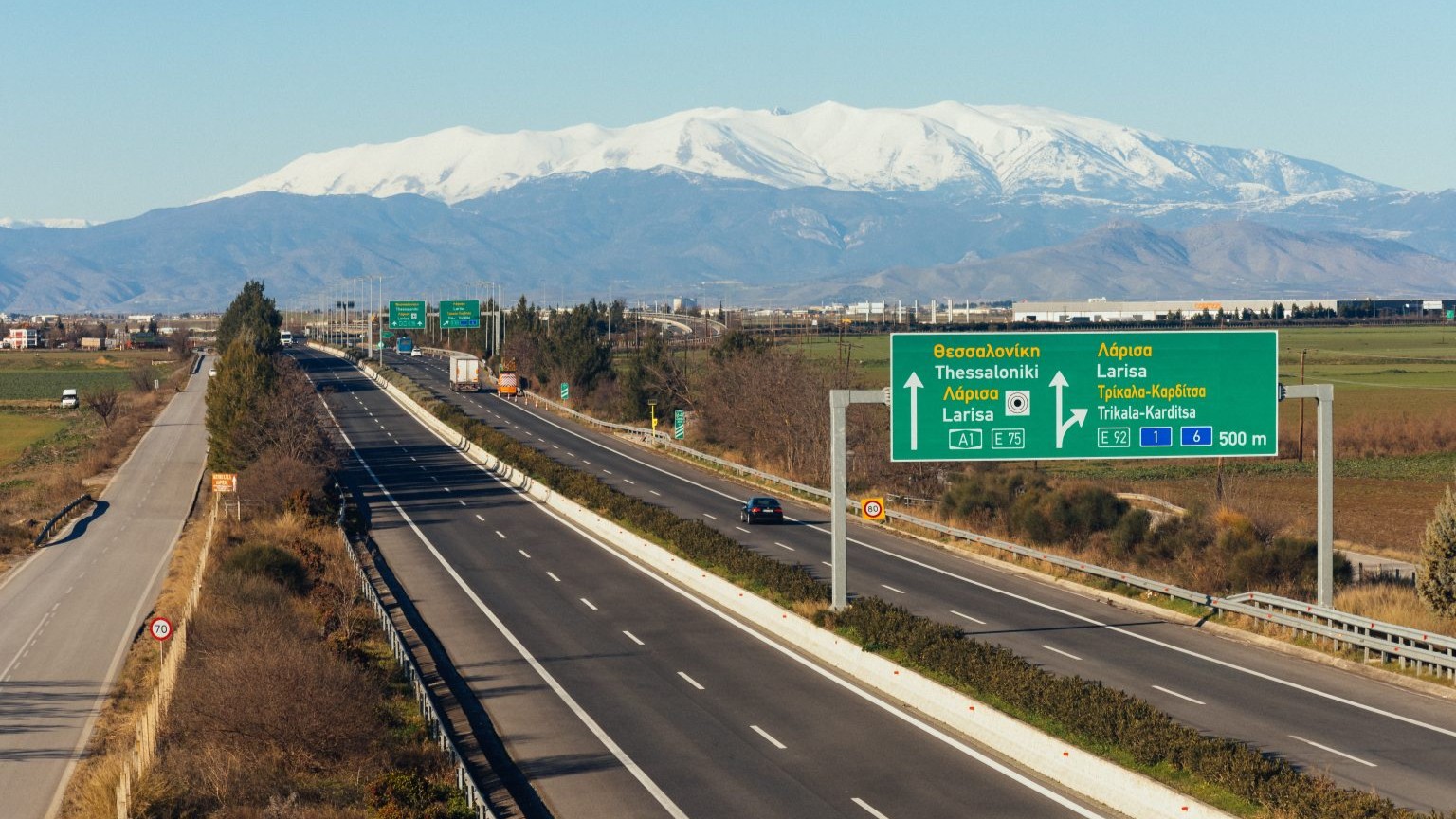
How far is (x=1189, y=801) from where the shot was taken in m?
21.6

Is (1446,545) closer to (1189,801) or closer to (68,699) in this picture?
(1189,801)

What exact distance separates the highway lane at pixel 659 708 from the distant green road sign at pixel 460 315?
341ft

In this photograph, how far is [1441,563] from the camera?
1363 inches

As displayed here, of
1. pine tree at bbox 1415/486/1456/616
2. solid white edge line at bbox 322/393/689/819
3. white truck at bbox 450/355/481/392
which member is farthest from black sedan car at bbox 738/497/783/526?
white truck at bbox 450/355/481/392

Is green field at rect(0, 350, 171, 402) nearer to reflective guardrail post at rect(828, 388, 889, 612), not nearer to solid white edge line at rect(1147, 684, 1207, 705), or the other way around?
reflective guardrail post at rect(828, 388, 889, 612)

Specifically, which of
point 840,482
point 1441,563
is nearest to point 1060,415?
point 840,482

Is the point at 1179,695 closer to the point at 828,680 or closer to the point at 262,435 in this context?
→ the point at 828,680

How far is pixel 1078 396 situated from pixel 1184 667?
653 centimetres

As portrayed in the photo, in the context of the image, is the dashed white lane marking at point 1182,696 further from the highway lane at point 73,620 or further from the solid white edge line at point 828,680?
the highway lane at point 73,620

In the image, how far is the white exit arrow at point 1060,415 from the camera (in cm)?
3550

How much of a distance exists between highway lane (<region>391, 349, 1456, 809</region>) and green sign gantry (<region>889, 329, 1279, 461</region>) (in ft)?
14.8

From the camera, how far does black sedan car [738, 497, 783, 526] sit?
2292 inches

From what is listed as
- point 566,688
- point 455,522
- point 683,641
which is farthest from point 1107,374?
point 455,522

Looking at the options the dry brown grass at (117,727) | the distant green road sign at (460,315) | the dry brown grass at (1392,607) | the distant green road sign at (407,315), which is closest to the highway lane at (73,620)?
the dry brown grass at (117,727)
